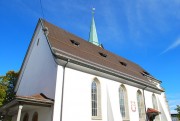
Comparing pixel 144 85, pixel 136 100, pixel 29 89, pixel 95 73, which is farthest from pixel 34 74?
pixel 144 85

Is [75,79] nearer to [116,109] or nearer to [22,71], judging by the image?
[116,109]

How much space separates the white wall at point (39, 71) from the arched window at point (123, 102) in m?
7.36

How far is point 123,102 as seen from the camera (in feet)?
53.1

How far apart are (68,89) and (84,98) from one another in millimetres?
1578

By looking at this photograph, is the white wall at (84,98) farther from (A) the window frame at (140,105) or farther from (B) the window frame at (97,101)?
(A) the window frame at (140,105)

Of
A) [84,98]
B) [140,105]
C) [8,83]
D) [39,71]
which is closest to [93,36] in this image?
[8,83]

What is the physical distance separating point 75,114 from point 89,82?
3000 mm

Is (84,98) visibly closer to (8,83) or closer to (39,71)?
(39,71)

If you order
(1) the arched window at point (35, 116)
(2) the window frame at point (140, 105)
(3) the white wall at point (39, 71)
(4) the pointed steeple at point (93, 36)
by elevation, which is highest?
(4) the pointed steeple at point (93, 36)

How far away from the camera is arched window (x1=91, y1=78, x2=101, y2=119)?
516 inches

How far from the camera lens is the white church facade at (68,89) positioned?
11.0m

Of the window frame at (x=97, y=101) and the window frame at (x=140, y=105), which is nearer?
the window frame at (x=97, y=101)

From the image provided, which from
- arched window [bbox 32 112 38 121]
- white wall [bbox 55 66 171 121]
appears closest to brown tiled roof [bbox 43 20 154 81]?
white wall [bbox 55 66 171 121]

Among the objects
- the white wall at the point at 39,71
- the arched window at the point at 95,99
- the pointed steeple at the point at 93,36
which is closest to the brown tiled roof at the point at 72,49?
the white wall at the point at 39,71
